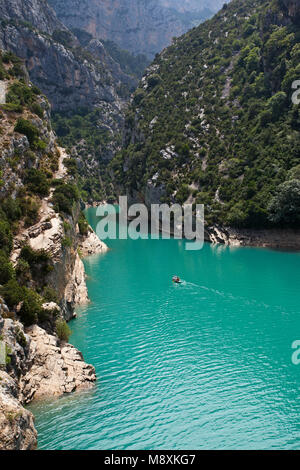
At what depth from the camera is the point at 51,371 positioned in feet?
74.8

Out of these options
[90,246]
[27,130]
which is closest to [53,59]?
[90,246]

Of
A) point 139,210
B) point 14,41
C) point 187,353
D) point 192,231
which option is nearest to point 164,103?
point 139,210

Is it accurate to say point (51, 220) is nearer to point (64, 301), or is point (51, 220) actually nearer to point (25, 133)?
point (64, 301)

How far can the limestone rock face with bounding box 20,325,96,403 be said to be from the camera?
21.7 m

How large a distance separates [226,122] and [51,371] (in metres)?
86.1

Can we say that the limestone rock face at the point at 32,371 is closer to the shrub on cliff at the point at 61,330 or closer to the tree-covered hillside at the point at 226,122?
the shrub on cliff at the point at 61,330

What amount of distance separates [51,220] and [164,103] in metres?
89.9

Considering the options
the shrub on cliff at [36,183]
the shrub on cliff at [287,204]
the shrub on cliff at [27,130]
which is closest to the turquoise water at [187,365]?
the shrub on cliff at [36,183]

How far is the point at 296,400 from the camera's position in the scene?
2198cm

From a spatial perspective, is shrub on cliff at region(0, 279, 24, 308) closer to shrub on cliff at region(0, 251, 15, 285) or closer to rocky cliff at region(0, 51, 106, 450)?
rocky cliff at region(0, 51, 106, 450)

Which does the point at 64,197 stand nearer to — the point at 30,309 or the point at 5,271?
the point at 5,271

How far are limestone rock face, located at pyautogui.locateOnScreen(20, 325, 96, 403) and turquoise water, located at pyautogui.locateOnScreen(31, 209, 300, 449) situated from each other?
954 millimetres

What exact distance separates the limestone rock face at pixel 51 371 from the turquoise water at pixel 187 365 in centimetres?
95

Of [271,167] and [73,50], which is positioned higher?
[73,50]
